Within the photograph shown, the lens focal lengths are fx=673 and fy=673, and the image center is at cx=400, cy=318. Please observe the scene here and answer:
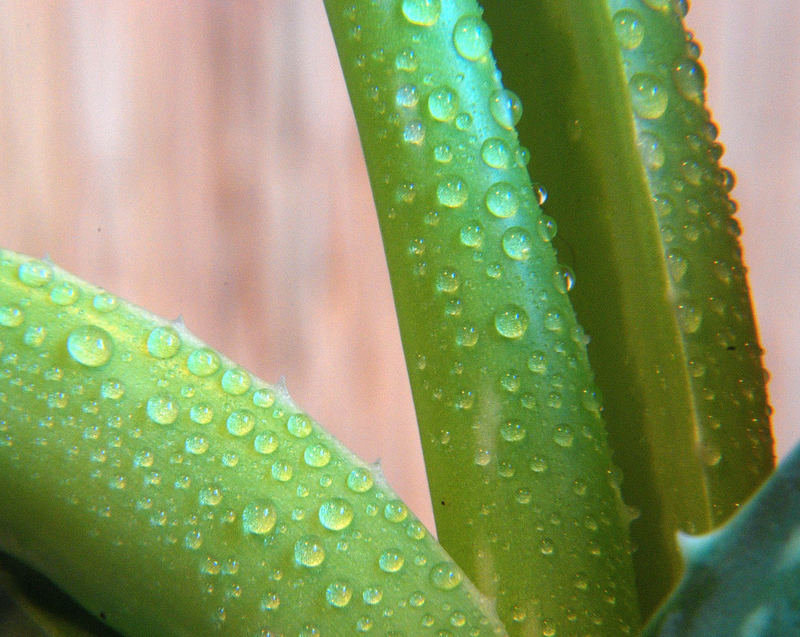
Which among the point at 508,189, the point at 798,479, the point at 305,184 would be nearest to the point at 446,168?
the point at 508,189

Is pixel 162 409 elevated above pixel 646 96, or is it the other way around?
pixel 646 96

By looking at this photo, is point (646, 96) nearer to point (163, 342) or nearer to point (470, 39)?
point (470, 39)

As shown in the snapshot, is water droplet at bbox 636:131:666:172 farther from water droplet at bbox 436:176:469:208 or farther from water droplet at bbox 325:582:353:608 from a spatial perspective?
water droplet at bbox 325:582:353:608

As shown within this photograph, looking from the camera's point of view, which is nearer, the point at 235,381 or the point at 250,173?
the point at 235,381

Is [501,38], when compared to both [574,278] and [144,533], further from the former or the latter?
[144,533]

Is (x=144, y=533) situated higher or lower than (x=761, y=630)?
lower

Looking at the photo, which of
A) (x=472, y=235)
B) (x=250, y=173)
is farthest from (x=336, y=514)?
(x=250, y=173)
